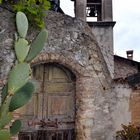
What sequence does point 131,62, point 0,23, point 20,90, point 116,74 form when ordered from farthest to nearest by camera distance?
point 131,62
point 116,74
point 0,23
point 20,90

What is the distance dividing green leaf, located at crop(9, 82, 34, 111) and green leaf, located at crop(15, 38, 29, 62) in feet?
0.70

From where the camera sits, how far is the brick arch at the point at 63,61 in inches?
343

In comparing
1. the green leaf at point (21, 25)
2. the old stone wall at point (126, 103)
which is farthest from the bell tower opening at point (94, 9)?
the green leaf at point (21, 25)

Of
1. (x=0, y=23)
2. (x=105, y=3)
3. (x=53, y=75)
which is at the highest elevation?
(x=105, y=3)

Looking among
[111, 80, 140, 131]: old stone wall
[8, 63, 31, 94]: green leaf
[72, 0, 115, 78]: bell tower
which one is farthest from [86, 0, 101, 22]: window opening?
[8, 63, 31, 94]: green leaf

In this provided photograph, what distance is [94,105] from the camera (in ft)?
28.6

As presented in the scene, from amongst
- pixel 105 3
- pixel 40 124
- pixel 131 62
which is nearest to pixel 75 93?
pixel 40 124

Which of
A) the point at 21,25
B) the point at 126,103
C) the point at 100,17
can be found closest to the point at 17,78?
the point at 21,25

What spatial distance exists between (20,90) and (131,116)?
A: 23.1ft

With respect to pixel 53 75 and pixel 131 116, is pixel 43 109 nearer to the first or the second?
pixel 53 75

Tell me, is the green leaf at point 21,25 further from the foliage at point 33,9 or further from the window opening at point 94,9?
the window opening at point 94,9

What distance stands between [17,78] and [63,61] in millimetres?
5963

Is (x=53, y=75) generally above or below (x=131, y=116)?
above

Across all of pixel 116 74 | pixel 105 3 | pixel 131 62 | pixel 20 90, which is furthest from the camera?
pixel 105 3
